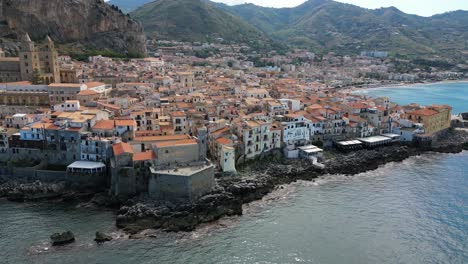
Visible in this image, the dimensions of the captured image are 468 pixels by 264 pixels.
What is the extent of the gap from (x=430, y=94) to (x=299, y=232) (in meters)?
83.0

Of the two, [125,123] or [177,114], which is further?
[177,114]

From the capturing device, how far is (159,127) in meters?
39.9

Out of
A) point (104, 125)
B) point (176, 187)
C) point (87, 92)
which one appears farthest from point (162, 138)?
point (87, 92)

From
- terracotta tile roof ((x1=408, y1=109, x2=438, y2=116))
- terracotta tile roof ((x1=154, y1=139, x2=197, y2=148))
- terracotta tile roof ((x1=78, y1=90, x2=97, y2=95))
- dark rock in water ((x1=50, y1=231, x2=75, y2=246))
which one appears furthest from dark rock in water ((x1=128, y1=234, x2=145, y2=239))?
terracotta tile roof ((x1=408, y1=109, x2=438, y2=116))

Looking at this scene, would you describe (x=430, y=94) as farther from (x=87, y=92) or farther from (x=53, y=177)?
(x=53, y=177)

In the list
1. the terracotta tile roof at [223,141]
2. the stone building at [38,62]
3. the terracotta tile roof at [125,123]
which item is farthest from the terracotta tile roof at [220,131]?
the stone building at [38,62]

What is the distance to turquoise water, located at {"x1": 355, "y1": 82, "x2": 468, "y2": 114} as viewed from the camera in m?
83.5

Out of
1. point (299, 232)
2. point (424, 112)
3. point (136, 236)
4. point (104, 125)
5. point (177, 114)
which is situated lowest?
point (299, 232)

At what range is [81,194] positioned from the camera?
33.0 metres

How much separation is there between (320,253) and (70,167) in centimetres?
2149

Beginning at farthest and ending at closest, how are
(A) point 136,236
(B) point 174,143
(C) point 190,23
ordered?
(C) point 190,23
(B) point 174,143
(A) point 136,236

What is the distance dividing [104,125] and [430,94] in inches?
3353

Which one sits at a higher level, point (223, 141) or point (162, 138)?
point (162, 138)

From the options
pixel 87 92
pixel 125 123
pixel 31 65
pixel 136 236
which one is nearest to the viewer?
pixel 136 236
